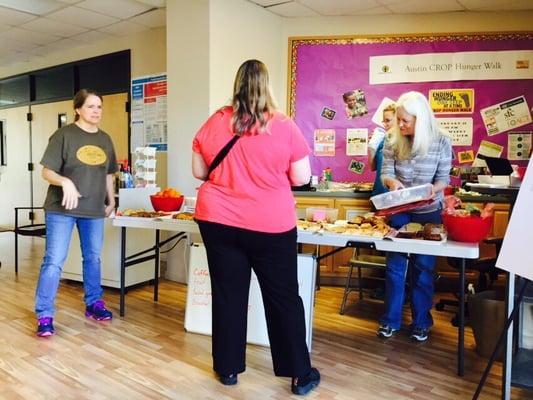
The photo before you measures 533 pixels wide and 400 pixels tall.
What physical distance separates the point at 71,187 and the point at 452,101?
10.7 ft

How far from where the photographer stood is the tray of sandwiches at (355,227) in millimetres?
2428

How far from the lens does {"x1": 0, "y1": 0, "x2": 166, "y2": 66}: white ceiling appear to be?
4.32m

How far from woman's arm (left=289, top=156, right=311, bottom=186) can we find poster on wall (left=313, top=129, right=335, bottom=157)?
2558 millimetres

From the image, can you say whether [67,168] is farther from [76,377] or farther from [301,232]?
[301,232]

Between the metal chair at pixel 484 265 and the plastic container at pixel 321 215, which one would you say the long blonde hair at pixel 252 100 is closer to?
the plastic container at pixel 321 215

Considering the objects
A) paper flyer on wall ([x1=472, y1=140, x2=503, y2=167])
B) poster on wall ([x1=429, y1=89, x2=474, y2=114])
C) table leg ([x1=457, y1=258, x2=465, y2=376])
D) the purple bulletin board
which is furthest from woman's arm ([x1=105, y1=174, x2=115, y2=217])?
paper flyer on wall ([x1=472, y1=140, x2=503, y2=167])

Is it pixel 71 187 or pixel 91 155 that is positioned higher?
pixel 91 155

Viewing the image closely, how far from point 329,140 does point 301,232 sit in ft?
7.46

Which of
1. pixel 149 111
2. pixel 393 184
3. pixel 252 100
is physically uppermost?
pixel 149 111

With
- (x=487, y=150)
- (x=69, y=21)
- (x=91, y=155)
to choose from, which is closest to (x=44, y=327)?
(x=91, y=155)

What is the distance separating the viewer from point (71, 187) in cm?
278

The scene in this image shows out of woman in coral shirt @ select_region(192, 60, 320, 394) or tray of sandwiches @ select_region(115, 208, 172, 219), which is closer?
woman in coral shirt @ select_region(192, 60, 320, 394)

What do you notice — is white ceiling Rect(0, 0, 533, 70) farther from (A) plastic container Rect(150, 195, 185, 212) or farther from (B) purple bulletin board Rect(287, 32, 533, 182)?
(A) plastic container Rect(150, 195, 185, 212)

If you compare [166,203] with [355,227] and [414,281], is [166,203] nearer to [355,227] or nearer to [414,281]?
[355,227]
